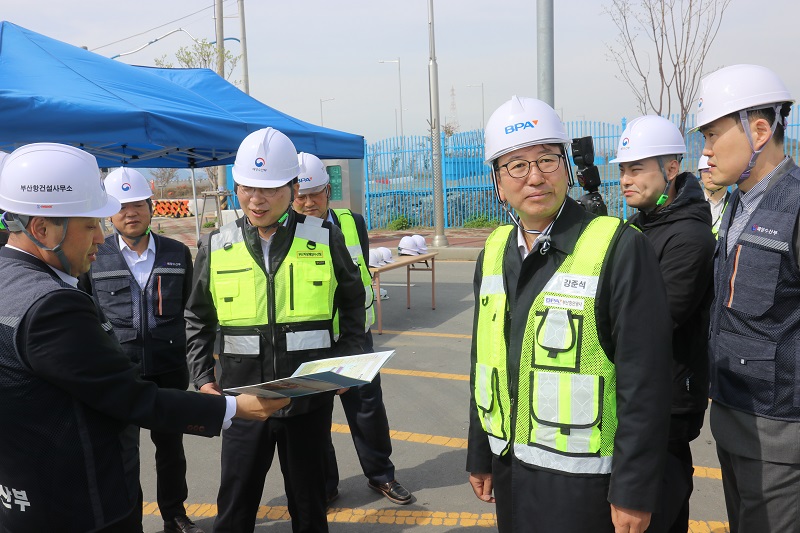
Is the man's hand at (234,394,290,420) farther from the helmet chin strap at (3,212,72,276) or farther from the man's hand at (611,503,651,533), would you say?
the man's hand at (611,503,651,533)

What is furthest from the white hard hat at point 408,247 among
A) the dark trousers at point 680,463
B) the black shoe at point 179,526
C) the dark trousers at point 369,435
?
the dark trousers at point 680,463

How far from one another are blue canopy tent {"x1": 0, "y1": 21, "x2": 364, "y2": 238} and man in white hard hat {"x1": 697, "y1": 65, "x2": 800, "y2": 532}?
5.04 metres

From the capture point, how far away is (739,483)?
2.28 metres

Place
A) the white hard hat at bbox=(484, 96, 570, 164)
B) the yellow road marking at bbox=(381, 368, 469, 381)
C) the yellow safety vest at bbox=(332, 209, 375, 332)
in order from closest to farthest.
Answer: the white hard hat at bbox=(484, 96, 570, 164), the yellow safety vest at bbox=(332, 209, 375, 332), the yellow road marking at bbox=(381, 368, 469, 381)

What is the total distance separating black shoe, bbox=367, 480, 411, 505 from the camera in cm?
392

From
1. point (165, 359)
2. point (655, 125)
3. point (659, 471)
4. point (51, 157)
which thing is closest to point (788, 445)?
point (659, 471)

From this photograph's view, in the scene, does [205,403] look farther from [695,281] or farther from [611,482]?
[695,281]

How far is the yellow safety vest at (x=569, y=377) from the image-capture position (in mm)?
1900

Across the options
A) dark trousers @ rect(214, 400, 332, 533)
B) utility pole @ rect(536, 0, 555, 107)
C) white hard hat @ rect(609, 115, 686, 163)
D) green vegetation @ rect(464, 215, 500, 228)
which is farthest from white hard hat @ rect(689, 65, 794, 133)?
green vegetation @ rect(464, 215, 500, 228)

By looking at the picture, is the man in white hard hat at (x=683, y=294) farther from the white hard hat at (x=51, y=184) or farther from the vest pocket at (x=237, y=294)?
Result: the white hard hat at (x=51, y=184)

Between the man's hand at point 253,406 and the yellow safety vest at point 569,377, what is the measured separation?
928 mm

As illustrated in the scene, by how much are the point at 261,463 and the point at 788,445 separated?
2.06m

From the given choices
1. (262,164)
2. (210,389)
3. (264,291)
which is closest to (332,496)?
(210,389)

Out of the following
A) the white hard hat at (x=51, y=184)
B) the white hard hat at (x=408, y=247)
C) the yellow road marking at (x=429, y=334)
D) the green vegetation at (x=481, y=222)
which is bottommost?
the yellow road marking at (x=429, y=334)
